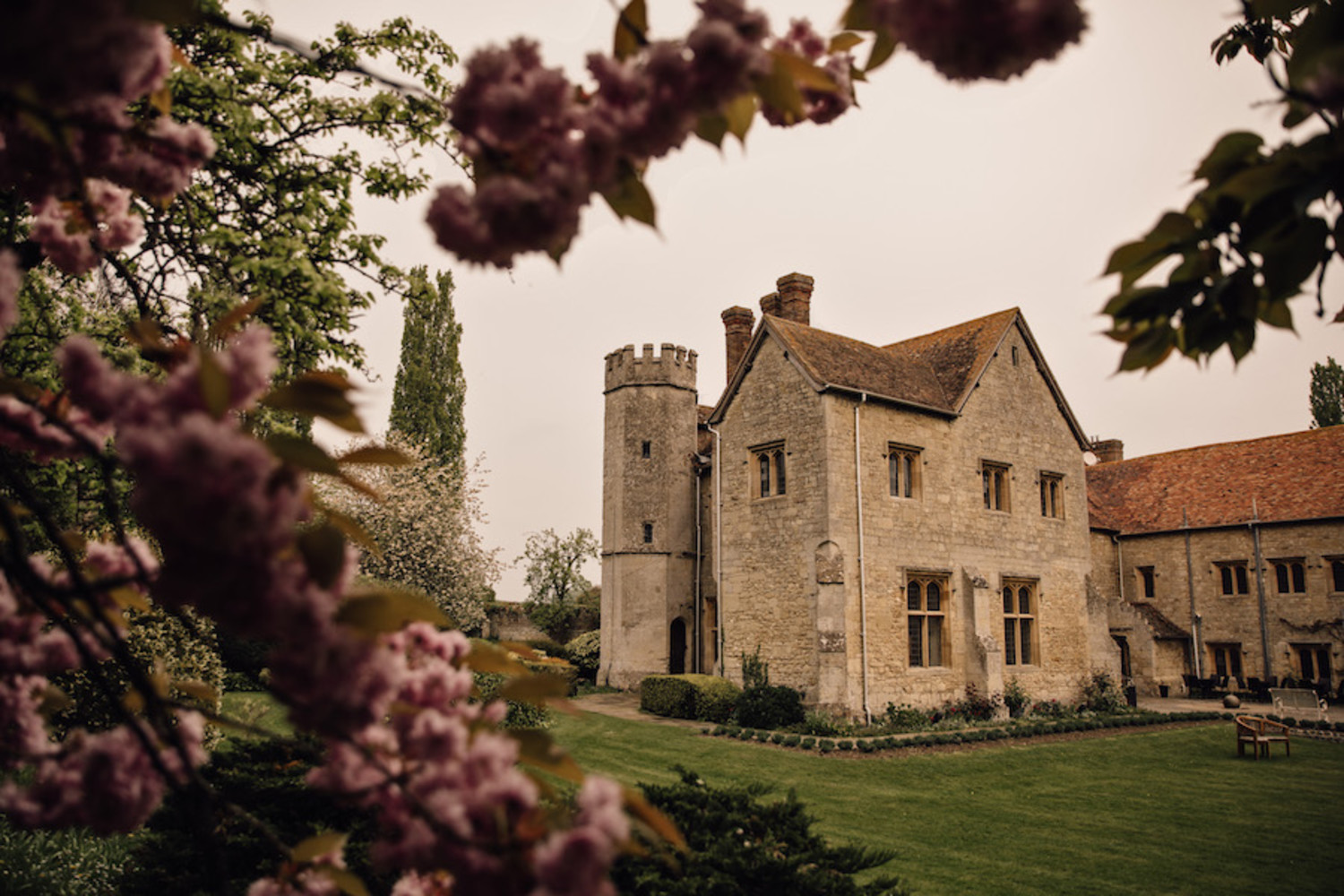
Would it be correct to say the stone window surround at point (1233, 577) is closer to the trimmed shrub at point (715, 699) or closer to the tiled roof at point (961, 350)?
the tiled roof at point (961, 350)

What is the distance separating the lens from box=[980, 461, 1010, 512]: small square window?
75.1 feet

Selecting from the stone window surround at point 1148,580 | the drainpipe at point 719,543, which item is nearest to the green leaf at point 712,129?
the drainpipe at point 719,543

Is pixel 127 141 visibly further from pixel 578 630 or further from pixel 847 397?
pixel 578 630

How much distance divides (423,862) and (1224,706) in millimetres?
29598

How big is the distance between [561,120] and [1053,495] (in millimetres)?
26359

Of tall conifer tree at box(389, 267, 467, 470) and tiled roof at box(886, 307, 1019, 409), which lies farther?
tall conifer tree at box(389, 267, 467, 470)

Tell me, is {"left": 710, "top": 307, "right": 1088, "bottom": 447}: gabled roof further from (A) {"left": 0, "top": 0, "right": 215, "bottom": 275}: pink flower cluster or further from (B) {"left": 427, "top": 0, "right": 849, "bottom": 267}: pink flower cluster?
(B) {"left": 427, "top": 0, "right": 849, "bottom": 267}: pink flower cluster

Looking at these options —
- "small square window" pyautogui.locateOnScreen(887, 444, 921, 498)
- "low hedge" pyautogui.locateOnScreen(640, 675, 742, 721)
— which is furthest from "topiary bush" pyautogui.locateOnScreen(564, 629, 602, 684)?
"small square window" pyautogui.locateOnScreen(887, 444, 921, 498)

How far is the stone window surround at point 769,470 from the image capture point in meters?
20.8

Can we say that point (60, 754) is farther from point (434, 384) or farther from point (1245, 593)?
point (434, 384)

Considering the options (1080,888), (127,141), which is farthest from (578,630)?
(127,141)

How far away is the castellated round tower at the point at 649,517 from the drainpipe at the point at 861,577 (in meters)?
7.93

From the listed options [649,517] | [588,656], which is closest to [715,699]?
[649,517]

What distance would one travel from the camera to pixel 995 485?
76.2 feet
